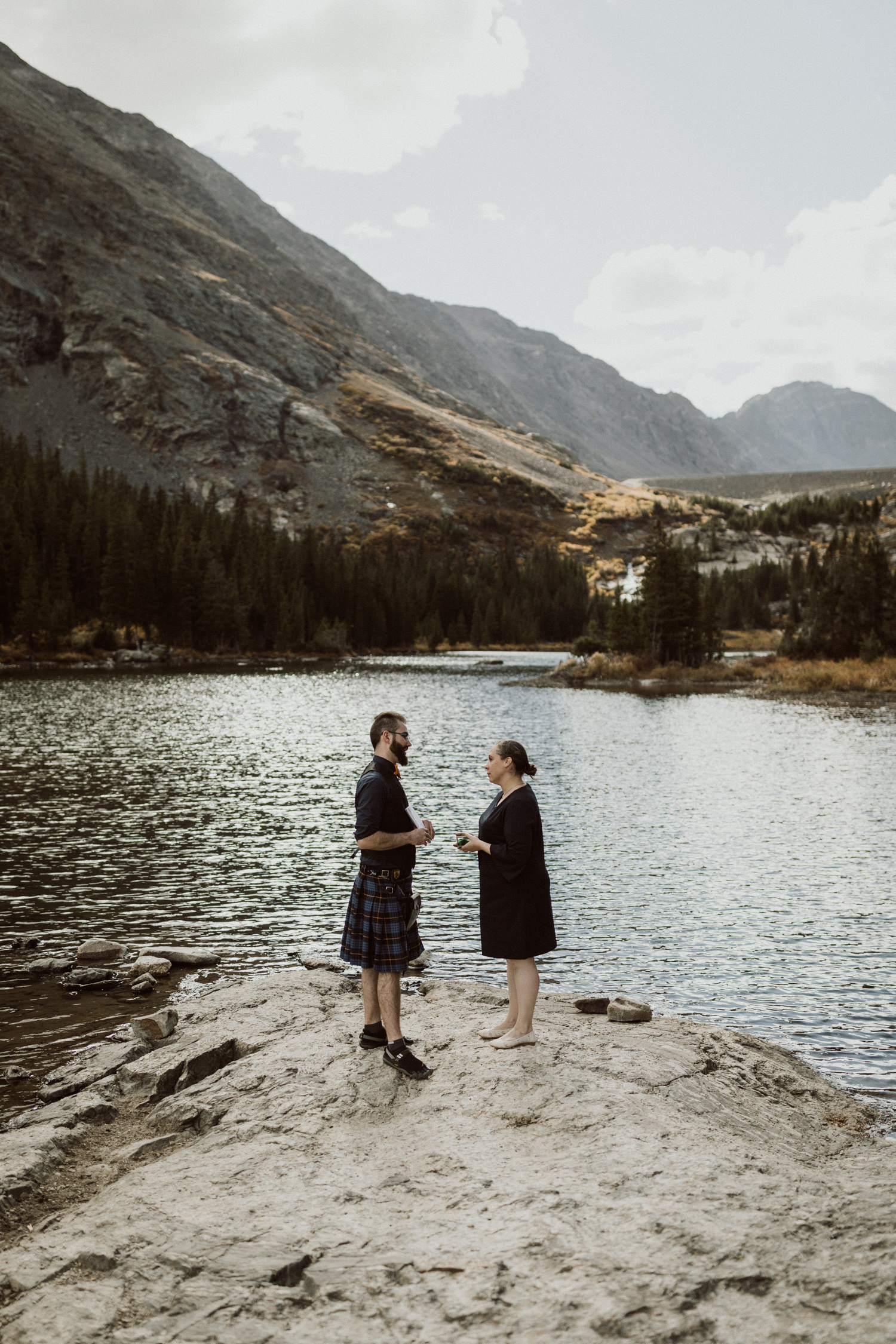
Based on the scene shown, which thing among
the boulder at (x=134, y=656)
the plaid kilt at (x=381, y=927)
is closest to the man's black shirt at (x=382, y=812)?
the plaid kilt at (x=381, y=927)

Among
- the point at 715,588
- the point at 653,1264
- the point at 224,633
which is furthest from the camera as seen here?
the point at 715,588

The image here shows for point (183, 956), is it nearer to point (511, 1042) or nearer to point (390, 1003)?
point (390, 1003)

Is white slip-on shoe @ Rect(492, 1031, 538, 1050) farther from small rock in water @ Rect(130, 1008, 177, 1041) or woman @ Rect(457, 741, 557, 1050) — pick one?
small rock in water @ Rect(130, 1008, 177, 1041)

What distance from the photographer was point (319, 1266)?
18.9 feet

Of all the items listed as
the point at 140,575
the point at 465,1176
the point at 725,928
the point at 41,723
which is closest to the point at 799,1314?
the point at 465,1176

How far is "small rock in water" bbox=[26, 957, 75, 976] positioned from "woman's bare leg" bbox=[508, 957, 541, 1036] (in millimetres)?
8308

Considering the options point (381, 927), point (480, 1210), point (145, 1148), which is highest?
point (381, 927)

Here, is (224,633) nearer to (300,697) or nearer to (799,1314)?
(300,697)

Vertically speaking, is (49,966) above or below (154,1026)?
below

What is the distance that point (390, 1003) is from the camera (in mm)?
9570

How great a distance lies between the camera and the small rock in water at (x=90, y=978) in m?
14.1

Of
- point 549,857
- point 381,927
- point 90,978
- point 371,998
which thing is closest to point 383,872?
point 381,927

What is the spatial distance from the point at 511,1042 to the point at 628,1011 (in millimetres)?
2324

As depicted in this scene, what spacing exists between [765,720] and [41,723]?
41.7 m
